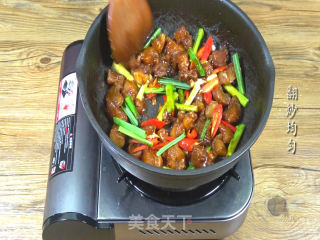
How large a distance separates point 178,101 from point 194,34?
27 centimetres

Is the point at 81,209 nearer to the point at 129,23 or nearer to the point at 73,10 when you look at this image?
the point at 129,23

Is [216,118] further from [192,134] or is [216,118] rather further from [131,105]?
[131,105]

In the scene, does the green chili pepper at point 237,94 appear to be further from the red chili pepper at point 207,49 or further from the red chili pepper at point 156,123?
the red chili pepper at point 156,123

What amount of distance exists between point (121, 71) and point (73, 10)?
677 mm

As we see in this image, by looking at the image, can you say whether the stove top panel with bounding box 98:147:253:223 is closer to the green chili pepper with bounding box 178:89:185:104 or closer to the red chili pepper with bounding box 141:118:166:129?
the red chili pepper with bounding box 141:118:166:129

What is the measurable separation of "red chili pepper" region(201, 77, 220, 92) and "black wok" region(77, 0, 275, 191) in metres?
0.10

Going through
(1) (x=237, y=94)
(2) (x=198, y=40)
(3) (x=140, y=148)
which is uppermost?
(2) (x=198, y=40)

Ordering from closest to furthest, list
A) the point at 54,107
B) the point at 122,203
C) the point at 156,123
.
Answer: the point at 122,203 < the point at 156,123 < the point at 54,107

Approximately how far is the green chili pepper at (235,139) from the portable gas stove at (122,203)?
7 centimetres

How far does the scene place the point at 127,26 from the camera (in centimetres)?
129

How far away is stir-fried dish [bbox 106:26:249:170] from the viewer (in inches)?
48.3

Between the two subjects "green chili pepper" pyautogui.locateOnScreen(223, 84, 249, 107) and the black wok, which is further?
"green chili pepper" pyautogui.locateOnScreen(223, 84, 249, 107)

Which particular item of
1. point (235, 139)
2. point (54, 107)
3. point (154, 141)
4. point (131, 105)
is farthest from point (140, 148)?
point (54, 107)

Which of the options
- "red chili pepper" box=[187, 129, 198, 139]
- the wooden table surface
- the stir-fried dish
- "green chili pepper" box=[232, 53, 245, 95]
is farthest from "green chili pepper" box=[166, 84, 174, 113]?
the wooden table surface
